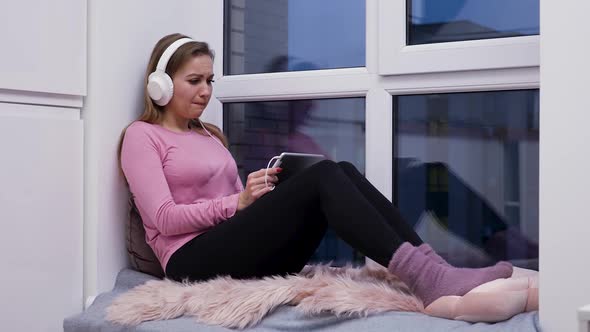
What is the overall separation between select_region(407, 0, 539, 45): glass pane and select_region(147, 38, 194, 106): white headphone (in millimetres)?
679

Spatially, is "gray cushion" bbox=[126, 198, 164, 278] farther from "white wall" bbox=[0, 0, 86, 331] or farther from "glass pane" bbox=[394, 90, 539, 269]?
"glass pane" bbox=[394, 90, 539, 269]

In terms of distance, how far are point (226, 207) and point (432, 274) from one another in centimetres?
64

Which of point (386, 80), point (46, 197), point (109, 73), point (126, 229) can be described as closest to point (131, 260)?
point (126, 229)

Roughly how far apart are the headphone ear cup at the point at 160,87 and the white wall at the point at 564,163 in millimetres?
1094

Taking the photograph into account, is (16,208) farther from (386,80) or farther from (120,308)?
(386,80)

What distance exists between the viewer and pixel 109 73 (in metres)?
2.32

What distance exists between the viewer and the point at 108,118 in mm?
2316

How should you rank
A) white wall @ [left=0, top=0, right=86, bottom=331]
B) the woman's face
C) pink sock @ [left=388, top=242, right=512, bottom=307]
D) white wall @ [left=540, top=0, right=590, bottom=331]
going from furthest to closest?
the woman's face → white wall @ [left=0, top=0, right=86, bottom=331] → pink sock @ [left=388, top=242, right=512, bottom=307] → white wall @ [left=540, top=0, right=590, bottom=331]

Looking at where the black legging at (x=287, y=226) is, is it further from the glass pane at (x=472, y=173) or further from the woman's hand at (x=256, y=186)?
the glass pane at (x=472, y=173)

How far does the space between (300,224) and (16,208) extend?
0.71m

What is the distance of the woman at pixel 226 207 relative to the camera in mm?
1881

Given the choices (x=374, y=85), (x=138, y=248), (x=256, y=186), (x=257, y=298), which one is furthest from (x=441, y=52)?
(x=138, y=248)

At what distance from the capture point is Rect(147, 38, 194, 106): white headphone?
2.35 metres

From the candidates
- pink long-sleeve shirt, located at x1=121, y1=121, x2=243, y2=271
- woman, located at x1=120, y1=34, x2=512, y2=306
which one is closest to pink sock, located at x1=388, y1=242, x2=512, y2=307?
woman, located at x1=120, y1=34, x2=512, y2=306
